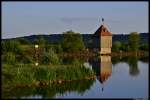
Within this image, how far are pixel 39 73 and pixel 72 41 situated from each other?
2431 centimetres

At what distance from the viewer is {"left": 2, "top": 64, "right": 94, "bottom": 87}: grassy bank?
14.8 meters

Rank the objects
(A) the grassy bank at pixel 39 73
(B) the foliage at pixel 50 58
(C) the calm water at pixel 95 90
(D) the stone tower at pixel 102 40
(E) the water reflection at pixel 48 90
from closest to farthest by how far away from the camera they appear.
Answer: (E) the water reflection at pixel 48 90 < (C) the calm water at pixel 95 90 < (A) the grassy bank at pixel 39 73 < (B) the foliage at pixel 50 58 < (D) the stone tower at pixel 102 40

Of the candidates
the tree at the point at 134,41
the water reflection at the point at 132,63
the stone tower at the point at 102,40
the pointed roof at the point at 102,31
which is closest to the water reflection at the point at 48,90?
the water reflection at the point at 132,63

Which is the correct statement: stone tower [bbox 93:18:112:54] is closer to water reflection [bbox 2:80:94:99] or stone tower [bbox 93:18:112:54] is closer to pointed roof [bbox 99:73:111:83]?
pointed roof [bbox 99:73:111:83]

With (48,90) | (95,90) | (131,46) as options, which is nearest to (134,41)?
(131,46)

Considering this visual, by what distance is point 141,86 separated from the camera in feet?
55.6

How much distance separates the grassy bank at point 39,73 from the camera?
14.8m

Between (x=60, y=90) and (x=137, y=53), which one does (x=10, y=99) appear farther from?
(x=137, y=53)

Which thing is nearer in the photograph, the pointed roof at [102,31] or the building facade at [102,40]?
the building facade at [102,40]

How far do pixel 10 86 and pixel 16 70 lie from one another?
0.98 m

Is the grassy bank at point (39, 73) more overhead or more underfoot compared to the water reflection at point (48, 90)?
more overhead

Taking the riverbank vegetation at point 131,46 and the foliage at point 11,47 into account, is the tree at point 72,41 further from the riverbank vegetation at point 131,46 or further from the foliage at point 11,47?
the foliage at point 11,47

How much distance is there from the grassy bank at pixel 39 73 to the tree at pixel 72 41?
21483mm

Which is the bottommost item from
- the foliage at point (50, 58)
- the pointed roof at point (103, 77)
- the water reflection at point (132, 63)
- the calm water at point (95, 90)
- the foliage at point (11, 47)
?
the calm water at point (95, 90)
